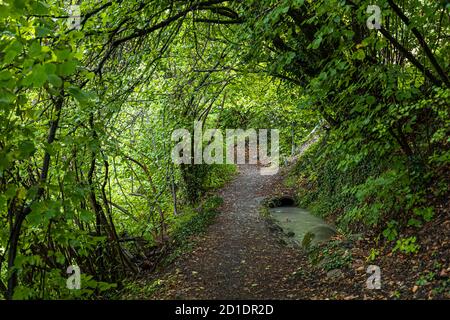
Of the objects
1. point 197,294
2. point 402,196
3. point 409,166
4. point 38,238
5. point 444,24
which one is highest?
point 444,24

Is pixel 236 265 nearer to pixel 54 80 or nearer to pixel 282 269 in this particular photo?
pixel 282 269

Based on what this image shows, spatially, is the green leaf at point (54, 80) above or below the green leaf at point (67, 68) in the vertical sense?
below

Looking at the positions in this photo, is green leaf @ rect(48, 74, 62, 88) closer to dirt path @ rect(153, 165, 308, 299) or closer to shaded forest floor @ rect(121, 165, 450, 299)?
shaded forest floor @ rect(121, 165, 450, 299)

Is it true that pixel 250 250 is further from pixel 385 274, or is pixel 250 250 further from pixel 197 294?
pixel 385 274

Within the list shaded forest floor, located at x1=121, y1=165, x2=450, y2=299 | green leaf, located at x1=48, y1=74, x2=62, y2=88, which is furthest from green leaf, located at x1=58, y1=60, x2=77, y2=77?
shaded forest floor, located at x1=121, y1=165, x2=450, y2=299

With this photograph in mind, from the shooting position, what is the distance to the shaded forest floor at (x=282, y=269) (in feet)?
14.7

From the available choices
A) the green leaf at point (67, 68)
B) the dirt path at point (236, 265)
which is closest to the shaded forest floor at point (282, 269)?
the dirt path at point (236, 265)

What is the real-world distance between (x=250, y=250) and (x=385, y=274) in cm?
345

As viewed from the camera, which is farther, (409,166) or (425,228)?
(409,166)

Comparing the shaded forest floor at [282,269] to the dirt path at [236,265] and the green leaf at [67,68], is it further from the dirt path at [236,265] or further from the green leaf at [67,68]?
the green leaf at [67,68]

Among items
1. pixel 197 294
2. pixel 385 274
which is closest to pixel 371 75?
pixel 385 274

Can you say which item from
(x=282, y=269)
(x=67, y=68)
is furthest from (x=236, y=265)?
(x=67, y=68)

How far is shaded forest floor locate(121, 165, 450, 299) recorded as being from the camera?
4480 mm
